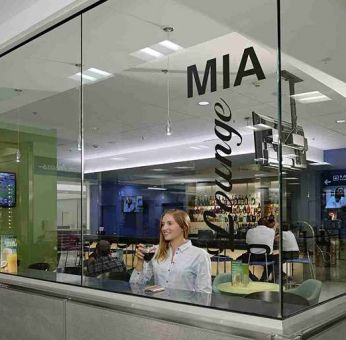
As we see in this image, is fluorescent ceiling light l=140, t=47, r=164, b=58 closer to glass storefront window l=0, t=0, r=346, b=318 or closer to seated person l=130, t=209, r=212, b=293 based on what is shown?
glass storefront window l=0, t=0, r=346, b=318

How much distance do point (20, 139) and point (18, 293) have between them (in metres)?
3.08

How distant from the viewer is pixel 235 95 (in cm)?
600

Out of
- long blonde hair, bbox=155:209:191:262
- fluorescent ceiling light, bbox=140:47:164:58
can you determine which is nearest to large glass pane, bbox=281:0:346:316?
long blonde hair, bbox=155:209:191:262

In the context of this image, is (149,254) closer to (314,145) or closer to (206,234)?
(206,234)

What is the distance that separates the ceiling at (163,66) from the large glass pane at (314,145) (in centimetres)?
2

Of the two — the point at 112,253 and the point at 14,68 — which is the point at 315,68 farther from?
the point at 112,253

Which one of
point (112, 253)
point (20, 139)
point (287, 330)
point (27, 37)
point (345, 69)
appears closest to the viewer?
point (287, 330)

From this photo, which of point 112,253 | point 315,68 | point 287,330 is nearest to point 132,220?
point 112,253

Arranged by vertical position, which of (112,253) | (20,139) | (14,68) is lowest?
(112,253)

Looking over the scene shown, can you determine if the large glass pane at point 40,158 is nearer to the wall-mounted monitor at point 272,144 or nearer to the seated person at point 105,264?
the seated person at point 105,264

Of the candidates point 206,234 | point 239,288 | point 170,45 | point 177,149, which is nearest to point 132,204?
point 177,149

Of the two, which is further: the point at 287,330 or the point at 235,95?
the point at 235,95

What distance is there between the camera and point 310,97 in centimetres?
624

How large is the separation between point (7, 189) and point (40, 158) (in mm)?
868
